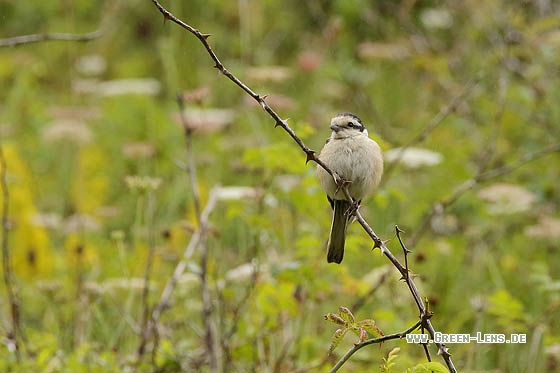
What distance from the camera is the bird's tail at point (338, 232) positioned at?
2756 mm

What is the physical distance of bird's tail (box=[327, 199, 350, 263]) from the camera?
9.04ft

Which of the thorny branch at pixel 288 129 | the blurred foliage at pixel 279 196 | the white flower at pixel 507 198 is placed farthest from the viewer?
the white flower at pixel 507 198

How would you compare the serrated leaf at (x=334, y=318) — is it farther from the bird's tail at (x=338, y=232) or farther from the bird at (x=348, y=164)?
the bird at (x=348, y=164)

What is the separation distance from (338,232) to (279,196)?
71 centimetres

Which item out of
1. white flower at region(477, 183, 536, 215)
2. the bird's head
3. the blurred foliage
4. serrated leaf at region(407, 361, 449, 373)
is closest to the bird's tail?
the blurred foliage

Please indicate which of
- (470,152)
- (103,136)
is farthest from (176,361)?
(103,136)

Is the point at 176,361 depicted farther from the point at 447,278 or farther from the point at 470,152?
the point at 470,152

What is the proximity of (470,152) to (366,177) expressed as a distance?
3204mm

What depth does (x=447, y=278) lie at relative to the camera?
458cm

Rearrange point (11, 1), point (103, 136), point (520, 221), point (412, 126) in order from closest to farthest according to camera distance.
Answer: point (520, 221)
point (412, 126)
point (103, 136)
point (11, 1)

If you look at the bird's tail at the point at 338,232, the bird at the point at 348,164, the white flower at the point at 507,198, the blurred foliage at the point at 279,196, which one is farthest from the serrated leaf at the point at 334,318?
the white flower at the point at 507,198

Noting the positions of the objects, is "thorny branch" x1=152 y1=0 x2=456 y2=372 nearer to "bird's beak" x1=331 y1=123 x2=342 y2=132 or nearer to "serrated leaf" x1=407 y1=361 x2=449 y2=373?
"serrated leaf" x1=407 y1=361 x2=449 y2=373

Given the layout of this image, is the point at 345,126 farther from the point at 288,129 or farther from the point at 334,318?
the point at 334,318

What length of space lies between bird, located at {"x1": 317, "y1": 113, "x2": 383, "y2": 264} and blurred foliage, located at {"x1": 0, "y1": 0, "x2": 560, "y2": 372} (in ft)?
0.46
